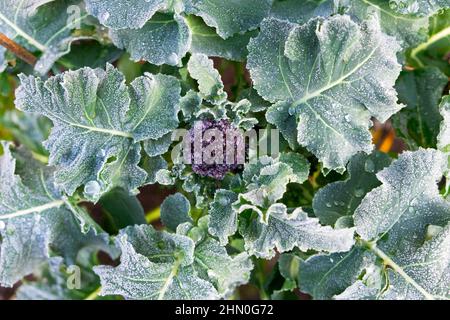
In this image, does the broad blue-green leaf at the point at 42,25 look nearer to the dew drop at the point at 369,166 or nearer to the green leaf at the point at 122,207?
the green leaf at the point at 122,207

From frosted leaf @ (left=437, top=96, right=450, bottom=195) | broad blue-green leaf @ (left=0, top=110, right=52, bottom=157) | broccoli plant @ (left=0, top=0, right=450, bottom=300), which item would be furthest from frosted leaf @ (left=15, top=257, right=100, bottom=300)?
frosted leaf @ (left=437, top=96, right=450, bottom=195)

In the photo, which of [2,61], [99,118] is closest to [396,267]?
[99,118]

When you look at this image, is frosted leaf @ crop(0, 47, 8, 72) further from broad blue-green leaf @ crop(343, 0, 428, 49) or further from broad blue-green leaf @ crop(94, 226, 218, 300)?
broad blue-green leaf @ crop(343, 0, 428, 49)

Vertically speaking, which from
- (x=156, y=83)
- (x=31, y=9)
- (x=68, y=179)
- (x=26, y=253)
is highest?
(x=31, y=9)

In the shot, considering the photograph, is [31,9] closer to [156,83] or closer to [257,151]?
[156,83]
